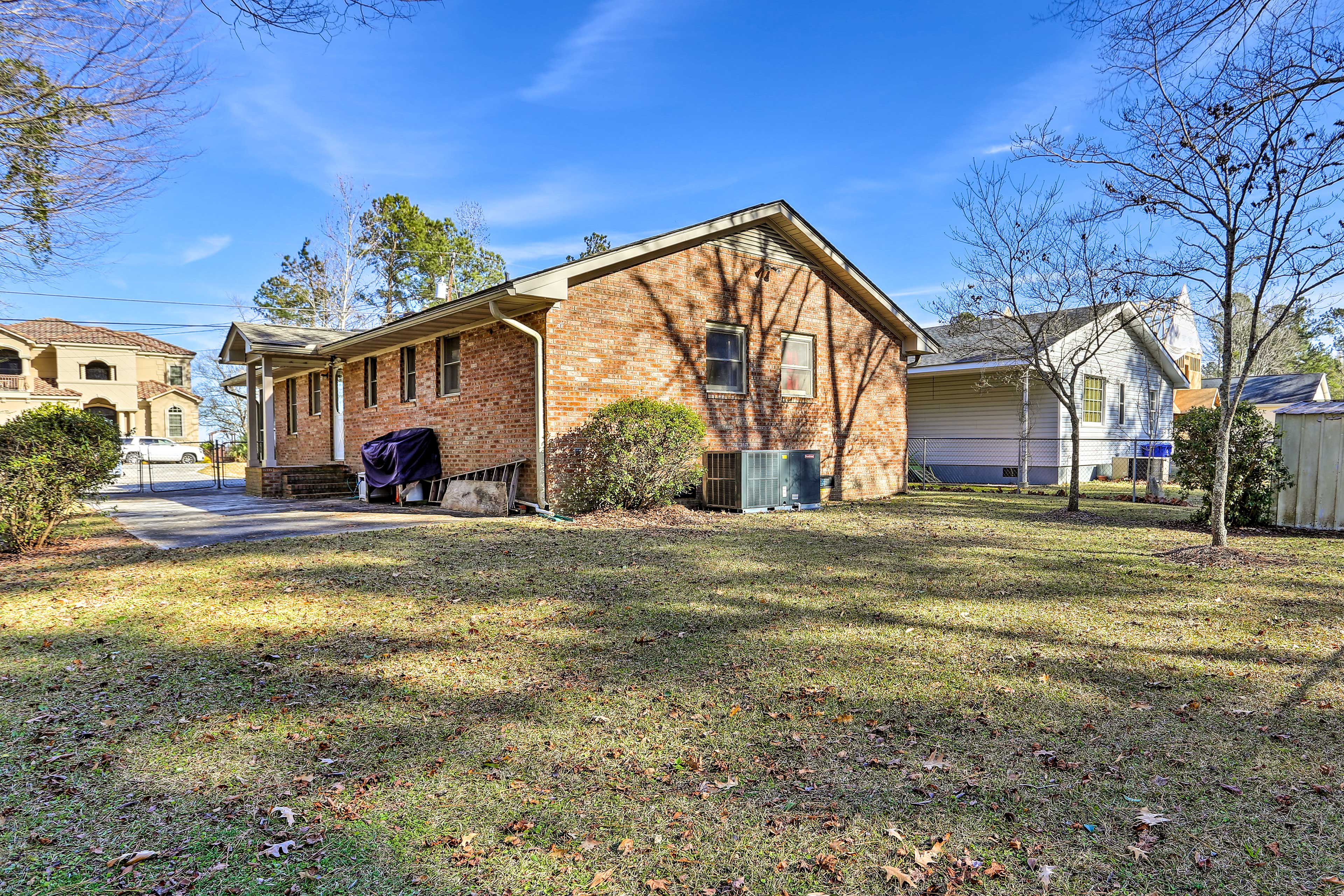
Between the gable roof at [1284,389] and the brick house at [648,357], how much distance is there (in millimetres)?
20683

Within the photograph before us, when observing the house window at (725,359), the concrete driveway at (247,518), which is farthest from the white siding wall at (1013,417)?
the concrete driveway at (247,518)

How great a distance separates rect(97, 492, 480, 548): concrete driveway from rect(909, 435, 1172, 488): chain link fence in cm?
1411

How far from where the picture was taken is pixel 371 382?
1638cm

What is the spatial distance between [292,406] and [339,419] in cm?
416

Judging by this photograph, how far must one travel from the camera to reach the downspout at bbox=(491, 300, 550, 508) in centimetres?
1086

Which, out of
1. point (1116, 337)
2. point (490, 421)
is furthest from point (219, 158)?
point (1116, 337)

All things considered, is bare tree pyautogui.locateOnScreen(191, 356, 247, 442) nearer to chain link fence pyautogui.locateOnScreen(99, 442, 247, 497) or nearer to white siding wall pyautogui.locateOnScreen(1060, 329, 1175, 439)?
chain link fence pyautogui.locateOnScreen(99, 442, 247, 497)

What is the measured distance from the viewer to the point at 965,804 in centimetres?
280

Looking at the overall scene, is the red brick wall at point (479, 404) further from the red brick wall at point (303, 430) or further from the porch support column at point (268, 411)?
the red brick wall at point (303, 430)

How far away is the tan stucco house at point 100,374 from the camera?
125ft

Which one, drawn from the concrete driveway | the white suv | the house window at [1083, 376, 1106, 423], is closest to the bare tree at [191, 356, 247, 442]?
the white suv

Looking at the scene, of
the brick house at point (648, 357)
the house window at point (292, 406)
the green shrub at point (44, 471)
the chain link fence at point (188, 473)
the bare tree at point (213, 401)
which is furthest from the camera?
the bare tree at point (213, 401)

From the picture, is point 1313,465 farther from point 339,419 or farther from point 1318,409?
point 339,419

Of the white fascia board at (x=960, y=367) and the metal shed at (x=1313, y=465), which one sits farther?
the white fascia board at (x=960, y=367)
